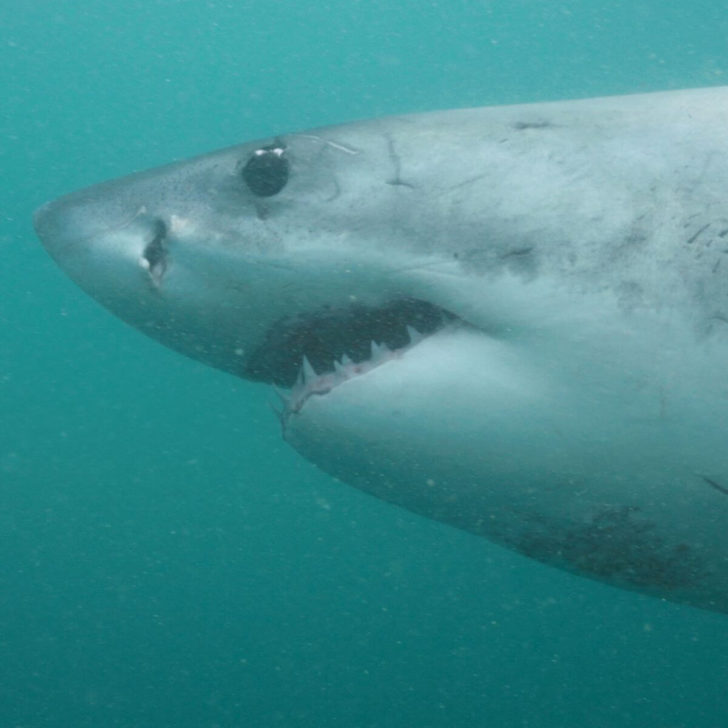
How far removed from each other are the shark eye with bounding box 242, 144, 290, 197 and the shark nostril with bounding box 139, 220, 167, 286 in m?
0.23

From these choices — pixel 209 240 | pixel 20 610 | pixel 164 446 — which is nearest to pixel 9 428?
pixel 164 446

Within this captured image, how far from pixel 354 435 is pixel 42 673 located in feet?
57.2

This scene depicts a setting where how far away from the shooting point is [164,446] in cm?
3950

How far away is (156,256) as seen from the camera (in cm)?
180

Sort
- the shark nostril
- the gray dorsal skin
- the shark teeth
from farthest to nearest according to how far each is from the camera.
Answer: the shark nostril
the shark teeth
the gray dorsal skin

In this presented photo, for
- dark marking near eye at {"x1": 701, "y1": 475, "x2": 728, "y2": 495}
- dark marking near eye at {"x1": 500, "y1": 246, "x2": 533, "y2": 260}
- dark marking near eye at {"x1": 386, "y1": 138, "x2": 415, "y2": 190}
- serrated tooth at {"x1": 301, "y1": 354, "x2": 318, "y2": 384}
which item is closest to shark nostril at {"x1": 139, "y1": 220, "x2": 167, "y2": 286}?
serrated tooth at {"x1": 301, "y1": 354, "x2": 318, "y2": 384}

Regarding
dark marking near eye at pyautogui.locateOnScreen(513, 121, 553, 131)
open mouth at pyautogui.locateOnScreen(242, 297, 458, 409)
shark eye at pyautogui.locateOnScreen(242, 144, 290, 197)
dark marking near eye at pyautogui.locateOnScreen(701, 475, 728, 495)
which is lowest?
dark marking near eye at pyautogui.locateOnScreen(701, 475, 728, 495)

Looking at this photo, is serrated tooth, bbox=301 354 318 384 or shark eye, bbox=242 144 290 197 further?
shark eye, bbox=242 144 290 197

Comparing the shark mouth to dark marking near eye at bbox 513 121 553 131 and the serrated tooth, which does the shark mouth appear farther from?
dark marking near eye at bbox 513 121 553 131

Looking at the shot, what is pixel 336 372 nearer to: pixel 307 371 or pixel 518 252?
pixel 307 371

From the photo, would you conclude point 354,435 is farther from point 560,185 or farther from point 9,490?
point 9,490

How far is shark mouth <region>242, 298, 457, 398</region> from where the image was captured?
1688 mm

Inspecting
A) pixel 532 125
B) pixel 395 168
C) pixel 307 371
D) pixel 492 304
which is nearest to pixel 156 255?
pixel 307 371

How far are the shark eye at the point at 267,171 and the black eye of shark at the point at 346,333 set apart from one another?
1.04 feet
